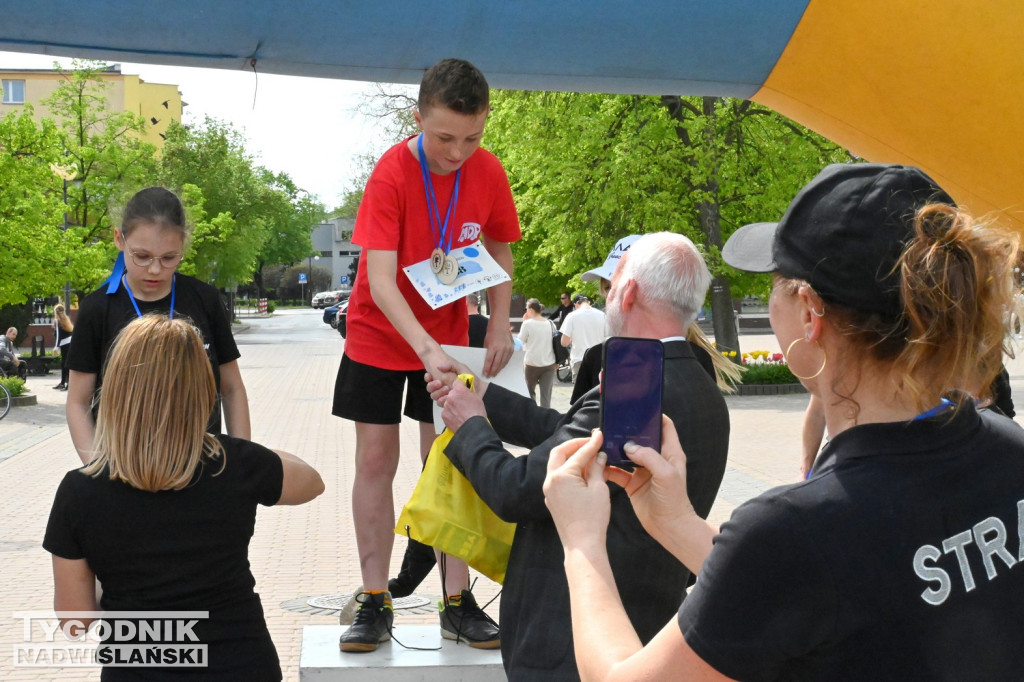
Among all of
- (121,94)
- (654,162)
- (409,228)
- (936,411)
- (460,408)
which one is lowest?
(460,408)

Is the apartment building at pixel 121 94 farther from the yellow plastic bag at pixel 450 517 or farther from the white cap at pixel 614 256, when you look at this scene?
the yellow plastic bag at pixel 450 517

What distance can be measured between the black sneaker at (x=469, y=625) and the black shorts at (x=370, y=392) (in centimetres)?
80

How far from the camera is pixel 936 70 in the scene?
416cm

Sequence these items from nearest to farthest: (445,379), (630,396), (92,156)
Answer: (630,396)
(445,379)
(92,156)

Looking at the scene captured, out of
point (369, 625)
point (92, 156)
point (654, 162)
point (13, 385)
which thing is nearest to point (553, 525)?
point (369, 625)

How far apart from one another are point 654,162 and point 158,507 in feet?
64.2

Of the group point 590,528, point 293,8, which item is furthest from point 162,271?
point 590,528

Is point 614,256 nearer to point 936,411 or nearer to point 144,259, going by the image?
point 144,259

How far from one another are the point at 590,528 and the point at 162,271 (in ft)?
8.18

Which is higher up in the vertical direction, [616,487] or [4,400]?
[616,487]

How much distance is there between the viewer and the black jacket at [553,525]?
2709 millimetres

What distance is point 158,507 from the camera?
263cm

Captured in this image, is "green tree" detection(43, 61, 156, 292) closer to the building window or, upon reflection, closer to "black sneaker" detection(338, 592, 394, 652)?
"black sneaker" detection(338, 592, 394, 652)

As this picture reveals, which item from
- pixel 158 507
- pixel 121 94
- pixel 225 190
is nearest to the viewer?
pixel 158 507
